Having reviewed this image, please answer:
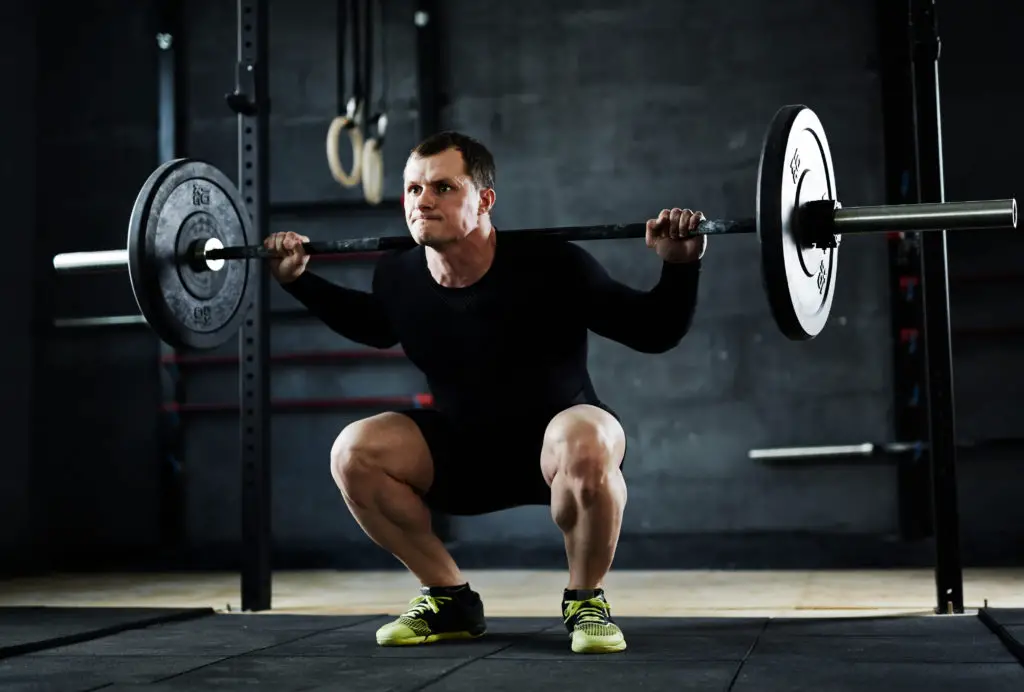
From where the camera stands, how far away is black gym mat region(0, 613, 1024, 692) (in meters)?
2.16

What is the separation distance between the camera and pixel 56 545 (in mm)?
5242

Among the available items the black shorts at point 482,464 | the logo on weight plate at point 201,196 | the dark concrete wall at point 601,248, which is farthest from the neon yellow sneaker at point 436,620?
the dark concrete wall at point 601,248

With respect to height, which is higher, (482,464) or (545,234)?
(545,234)

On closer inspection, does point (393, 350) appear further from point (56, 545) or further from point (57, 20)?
point (57, 20)

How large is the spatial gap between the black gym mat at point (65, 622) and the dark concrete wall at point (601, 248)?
1.72m

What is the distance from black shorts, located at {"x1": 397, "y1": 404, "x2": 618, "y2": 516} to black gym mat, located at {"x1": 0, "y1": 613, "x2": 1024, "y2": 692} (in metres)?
0.31

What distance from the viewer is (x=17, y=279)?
5133mm

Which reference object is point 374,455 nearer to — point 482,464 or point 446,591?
point 482,464

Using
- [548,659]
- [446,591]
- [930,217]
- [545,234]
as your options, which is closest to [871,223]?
[930,217]

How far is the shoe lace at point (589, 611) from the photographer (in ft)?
8.28

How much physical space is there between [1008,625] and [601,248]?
8.45 feet

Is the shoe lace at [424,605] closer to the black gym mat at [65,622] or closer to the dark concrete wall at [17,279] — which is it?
the black gym mat at [65,622]

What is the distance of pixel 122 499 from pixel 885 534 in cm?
310

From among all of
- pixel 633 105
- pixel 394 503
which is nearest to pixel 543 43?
pixel 633 105
